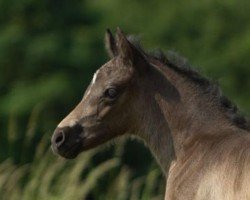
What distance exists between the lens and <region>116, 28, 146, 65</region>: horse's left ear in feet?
34.9

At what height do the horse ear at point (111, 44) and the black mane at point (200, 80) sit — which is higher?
the horse ear at point (111, 44)

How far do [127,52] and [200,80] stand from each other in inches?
25.7

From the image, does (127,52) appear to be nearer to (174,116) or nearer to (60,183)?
(174,116)

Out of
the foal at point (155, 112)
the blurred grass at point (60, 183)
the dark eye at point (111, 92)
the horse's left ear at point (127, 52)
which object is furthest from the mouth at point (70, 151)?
the blurred grass at point (60, 183)

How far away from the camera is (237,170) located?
32.2ft

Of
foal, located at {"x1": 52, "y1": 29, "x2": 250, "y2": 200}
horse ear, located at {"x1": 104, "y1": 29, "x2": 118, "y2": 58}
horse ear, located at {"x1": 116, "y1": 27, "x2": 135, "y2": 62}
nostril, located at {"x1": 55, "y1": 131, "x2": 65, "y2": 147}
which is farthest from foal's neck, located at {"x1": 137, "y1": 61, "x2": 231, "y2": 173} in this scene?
nostril, located at {"x1": 55, "y1": 131, "x2": 65, "y2": 147}

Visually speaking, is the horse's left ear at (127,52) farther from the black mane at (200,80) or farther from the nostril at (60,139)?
the nostril at (60,139)

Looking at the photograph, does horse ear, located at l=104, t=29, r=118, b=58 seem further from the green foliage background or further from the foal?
the green foliage background

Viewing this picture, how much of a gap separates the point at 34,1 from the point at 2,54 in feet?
5.34

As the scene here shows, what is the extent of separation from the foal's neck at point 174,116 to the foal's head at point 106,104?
14 centimetres

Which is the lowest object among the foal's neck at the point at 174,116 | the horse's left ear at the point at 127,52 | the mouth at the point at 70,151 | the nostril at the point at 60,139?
the foal's neck at the point at 174,116

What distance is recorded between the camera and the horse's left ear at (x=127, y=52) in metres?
10.6

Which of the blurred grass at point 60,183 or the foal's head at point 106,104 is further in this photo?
the blurred grass at point 60,183

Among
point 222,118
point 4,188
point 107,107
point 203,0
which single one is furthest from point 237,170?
point 203,0
